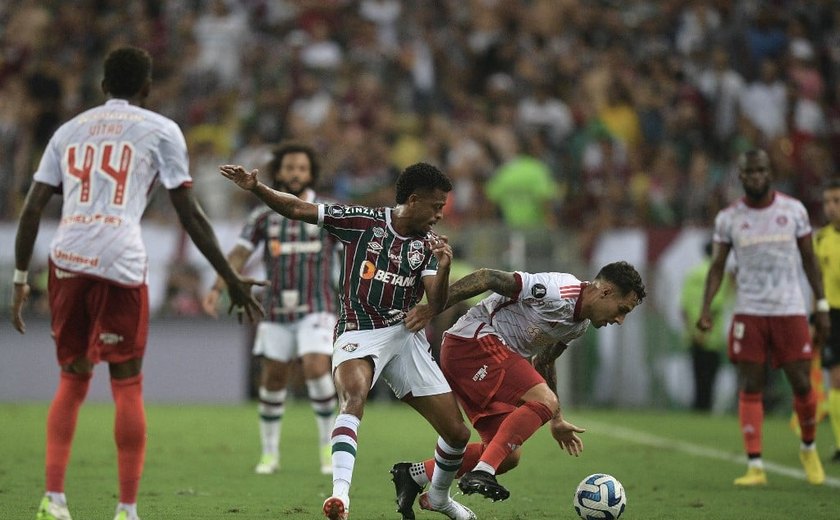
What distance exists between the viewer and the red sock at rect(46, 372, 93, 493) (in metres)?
6.79

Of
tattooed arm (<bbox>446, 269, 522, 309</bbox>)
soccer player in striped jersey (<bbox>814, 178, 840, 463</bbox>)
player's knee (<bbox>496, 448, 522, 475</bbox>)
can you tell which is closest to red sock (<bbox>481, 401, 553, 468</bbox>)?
player's knee (<bbox>496, 448, 522, 475</bbox>)

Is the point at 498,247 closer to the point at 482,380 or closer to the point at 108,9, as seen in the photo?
the point at 108,9

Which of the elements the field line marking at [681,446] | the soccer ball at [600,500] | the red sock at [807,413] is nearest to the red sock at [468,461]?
the soccer ball at [600,500]

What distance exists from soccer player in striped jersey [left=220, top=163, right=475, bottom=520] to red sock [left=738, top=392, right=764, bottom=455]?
11.8ft

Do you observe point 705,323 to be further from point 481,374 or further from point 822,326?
point 481,374

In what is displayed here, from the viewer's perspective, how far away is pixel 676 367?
1927 cm

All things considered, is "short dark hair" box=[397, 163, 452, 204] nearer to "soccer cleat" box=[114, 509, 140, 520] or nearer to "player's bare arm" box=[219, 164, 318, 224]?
"player's bare arm" box=[219, 164, 318, 224]

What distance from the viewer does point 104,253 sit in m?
6.73

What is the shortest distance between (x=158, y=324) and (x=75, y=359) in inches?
487

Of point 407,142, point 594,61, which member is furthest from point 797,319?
point 594,61

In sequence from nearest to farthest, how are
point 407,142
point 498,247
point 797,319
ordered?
point 797,319
point 498,247
point 407,142

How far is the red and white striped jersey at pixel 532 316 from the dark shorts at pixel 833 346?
16.8ft

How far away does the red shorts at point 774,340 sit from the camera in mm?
10656

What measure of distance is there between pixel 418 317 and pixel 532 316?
88 centimetres
